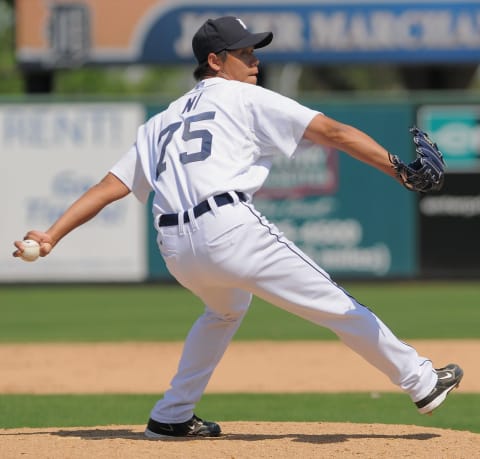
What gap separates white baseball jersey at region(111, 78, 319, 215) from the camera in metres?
4.70

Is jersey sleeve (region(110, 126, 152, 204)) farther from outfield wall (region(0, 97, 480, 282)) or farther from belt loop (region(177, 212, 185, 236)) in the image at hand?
outfield wall (region(0, 97, 480, 282))

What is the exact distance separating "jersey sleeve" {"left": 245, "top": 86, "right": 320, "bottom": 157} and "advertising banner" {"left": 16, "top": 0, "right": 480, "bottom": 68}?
11.7 meters

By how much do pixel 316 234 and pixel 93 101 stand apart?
116 inches

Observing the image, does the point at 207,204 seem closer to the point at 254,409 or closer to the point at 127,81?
the point at 254,409

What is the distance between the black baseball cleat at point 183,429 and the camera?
519cm

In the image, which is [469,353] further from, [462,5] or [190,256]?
[462,5]

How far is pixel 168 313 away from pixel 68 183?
9.18 feet

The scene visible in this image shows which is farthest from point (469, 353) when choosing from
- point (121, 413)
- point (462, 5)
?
point (462, 5)

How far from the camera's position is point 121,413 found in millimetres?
6477

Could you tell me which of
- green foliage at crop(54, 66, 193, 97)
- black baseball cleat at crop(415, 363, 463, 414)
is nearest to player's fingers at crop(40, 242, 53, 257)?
black baseball cleat at crop(415, 363, 463, 414)

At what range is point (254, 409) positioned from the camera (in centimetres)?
663

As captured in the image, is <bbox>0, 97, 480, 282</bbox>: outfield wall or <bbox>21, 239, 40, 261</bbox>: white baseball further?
<bbox>0, 97, 480, 282</bbox>: outfield wall

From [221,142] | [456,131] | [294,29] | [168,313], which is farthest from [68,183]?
[221,142]

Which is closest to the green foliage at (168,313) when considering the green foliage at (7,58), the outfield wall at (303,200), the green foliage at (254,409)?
the outfield wall at (303,200)
